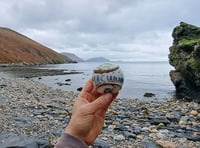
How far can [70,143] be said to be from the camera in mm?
2961

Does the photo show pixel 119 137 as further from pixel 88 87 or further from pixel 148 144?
pixel 88 87

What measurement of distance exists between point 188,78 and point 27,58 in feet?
371

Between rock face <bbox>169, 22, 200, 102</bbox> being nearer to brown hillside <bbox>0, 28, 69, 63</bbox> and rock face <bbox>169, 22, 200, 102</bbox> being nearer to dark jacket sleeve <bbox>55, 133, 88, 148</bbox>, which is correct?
dark jacket sleeve <bbox>55, 133, 88, 148</bbox>

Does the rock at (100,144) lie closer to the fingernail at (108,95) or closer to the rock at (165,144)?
the rock at (165,144)

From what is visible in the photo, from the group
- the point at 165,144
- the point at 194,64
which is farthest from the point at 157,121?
the point at 194,64

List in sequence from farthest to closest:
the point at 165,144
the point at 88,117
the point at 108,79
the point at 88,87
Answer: the point at 165,144
the point at 88,87
the point at 108,79
the point at 88,117

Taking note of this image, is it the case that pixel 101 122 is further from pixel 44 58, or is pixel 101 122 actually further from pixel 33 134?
pixel 44 58

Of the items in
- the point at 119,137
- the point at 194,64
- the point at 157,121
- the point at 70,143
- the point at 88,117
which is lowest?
the point at 157,121

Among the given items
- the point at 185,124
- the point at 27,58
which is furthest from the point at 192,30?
the point at 27,58

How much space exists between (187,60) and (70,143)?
3032cm

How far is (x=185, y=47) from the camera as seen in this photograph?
33750 millimetres

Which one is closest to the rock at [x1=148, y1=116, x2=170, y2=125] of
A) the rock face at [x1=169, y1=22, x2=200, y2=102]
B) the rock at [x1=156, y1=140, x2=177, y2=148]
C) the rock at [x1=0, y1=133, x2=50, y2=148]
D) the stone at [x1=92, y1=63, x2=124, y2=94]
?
the rock at [x1=156, y1=140, x2=177, y2=148]

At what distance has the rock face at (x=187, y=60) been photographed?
30.5m

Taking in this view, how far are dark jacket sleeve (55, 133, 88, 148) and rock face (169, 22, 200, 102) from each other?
1080 inches
